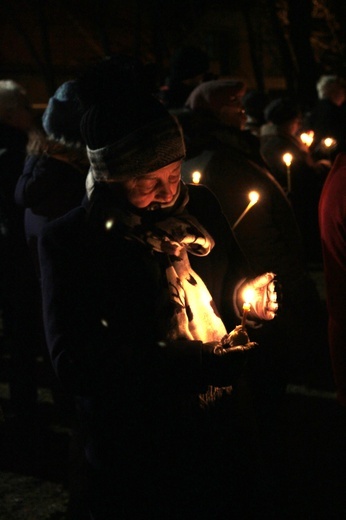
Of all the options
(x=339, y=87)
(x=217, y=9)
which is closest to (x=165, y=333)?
(x=339, y=87)

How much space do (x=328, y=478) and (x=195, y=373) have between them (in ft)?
7.84

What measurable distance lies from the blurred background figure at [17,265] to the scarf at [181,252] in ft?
9.57

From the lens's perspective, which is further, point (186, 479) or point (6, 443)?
point (6, 443)

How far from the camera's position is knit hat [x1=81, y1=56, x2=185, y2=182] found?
2.53 meters

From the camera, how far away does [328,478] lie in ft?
14.9

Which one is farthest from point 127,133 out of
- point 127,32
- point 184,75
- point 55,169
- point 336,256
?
point 127,32

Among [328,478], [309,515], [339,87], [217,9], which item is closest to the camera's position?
[309,515]

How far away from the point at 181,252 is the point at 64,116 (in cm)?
187

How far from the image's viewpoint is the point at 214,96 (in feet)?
15.5

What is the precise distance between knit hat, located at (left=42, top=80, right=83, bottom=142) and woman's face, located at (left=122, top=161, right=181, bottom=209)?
1.72 m

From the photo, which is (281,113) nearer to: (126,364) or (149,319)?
(149,319)

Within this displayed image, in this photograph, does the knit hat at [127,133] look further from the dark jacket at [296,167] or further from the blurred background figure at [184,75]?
the dark jacket at [296,167]

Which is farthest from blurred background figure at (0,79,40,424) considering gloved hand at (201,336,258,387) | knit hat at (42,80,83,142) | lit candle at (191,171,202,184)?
gloved hand at (201,336,258,387)

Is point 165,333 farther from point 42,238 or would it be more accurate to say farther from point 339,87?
point 339,87
